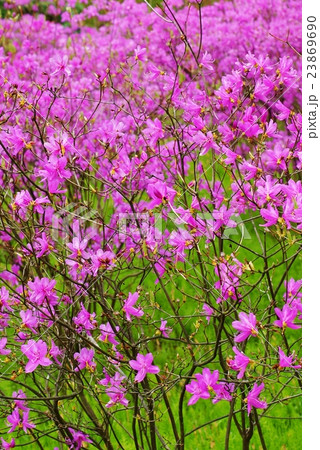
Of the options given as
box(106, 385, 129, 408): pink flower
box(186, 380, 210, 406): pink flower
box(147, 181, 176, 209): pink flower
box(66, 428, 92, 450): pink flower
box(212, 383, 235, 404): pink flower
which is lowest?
box(66, 428, 92, 450): pink flower

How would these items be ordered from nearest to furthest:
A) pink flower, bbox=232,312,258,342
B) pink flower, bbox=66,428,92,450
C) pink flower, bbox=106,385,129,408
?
pink flower, bbox=232,312,258,342
pink flower, bbox=106,385,129,408
pink flower, bbox=66,428,92,450

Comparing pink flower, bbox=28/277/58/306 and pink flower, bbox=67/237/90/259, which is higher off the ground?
pink flower, bbox=67/237/90/259

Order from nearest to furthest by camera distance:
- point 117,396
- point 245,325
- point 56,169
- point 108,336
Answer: point 245,325
point 56,169
point 108,336
point 117,396

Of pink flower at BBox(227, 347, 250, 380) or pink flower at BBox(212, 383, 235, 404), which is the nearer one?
pink flower at BBox(227, 347, 250, 380)

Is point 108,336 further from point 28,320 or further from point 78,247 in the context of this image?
point 78,247

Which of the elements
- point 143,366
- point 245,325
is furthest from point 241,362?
point 143,366

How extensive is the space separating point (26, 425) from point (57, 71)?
162 cm

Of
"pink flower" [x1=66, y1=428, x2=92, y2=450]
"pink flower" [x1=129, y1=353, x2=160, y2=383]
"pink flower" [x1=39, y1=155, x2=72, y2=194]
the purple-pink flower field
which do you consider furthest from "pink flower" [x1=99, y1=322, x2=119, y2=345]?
"pink flower" [x1=39, y1=155, x2=72, y2=194]

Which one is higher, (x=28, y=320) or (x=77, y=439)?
(x=28, y=320)

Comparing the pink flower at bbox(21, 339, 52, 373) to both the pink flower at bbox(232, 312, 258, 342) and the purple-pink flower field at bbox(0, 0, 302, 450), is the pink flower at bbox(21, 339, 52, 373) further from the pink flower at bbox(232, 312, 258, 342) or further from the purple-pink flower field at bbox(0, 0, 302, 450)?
the pink flower at bbox(232, 312, 258, 342)

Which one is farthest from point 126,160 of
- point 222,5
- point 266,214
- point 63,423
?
point 222,5

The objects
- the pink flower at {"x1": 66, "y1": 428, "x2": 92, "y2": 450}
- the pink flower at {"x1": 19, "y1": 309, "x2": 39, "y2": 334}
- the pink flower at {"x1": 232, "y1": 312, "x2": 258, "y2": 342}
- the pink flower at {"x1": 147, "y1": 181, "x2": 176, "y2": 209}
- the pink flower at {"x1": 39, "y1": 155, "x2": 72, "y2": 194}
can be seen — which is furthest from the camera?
the pink flower at {"x1": 66, "y1": 428, "x2": 92, "y2": 450}

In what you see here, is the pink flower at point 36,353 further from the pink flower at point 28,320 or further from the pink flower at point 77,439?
the pink flower at point 77,439

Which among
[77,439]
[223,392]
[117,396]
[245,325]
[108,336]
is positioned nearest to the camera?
[245,325]
